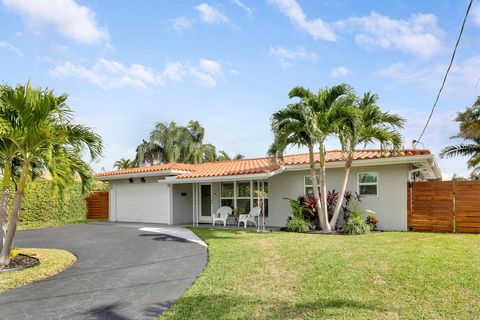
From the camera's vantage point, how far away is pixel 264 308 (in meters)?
5.62

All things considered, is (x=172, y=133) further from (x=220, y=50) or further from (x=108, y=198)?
(x=220, y=50)

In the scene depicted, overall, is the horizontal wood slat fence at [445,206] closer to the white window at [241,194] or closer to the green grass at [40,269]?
the white window at [241,194]

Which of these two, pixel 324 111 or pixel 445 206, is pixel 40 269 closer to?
pixel 324 111

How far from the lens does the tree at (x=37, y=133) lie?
28.4 feet

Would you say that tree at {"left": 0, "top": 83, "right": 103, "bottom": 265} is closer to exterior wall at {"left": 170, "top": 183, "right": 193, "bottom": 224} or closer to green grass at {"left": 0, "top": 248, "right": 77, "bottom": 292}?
green grass at {"left": 0, "top": 248, "right": 77, "bottom": 292}

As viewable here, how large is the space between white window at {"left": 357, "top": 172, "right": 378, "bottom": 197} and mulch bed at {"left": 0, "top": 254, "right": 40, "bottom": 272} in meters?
12.4

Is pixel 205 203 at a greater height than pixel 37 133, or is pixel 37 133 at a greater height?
pixel 37 133

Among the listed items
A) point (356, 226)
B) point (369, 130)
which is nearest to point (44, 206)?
point (356, 226)

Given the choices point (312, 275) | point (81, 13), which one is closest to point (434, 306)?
point (312, 275)

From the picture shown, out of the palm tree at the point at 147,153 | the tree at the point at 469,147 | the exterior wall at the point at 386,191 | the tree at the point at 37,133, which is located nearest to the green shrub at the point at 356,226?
the exterior wall at the point at 386,191

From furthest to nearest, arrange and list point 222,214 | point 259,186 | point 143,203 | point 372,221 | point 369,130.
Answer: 1. point 143,203
2. point 222,214
3. point 259,186
4. point 372,221
5. point 369,130

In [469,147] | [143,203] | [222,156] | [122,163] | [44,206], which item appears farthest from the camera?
[122,163]

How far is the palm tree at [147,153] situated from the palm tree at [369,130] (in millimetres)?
26396

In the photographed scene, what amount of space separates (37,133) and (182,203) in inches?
463
